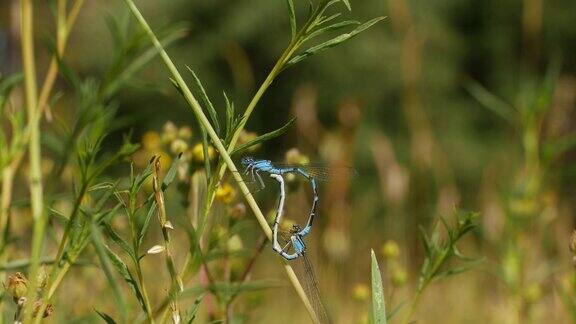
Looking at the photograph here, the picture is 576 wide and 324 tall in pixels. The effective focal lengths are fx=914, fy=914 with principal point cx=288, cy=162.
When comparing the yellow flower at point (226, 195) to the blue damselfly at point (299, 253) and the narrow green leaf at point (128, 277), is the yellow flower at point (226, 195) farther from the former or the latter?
the narrow green leaf at point (128, 277)

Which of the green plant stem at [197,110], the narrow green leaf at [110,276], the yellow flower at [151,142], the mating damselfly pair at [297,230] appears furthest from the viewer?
the yellow flower at [151,142]

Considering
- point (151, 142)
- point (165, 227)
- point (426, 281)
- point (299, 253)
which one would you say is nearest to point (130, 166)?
point (165, 227)

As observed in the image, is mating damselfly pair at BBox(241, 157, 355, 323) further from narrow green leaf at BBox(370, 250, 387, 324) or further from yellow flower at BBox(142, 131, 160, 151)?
yellow flower at BBox(142, 131, 160, 151)

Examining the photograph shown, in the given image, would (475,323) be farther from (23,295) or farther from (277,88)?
(277,88)

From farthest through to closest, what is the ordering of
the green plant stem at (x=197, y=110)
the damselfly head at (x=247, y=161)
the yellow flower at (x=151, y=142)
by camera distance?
the yellow flower at (x=151, y=142) → the damselfly head at (x=247, y=161) → the green plant stem at (x=197, y=110)

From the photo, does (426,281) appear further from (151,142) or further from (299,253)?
(151,142)

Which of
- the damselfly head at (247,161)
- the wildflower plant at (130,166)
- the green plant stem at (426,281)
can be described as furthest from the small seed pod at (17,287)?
the green plant stem at (426,281)

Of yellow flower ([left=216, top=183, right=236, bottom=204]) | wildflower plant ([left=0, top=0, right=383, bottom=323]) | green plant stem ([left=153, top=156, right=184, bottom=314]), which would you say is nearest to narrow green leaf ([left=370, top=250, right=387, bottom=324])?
wildflower plant ([left=0, top=0, right=383, bottom=323])

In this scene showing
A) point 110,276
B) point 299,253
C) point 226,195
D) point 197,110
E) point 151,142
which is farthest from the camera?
point 151,142
